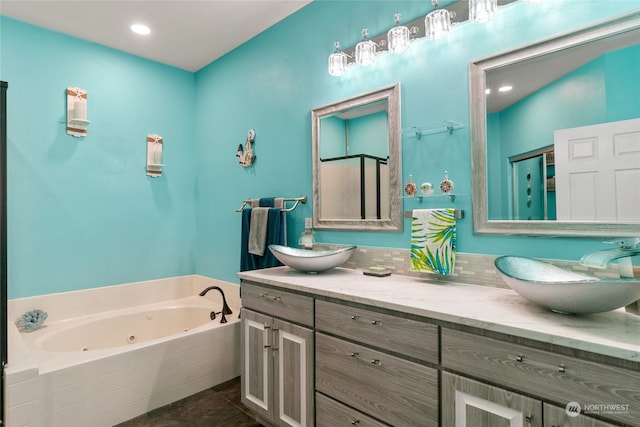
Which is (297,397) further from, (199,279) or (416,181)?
(199,279)

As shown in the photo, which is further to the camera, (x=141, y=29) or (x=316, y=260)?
(x=141, y=29)

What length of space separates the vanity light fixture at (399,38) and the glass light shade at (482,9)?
321 mm

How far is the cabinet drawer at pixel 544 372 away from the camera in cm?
82

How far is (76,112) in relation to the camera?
263 cm

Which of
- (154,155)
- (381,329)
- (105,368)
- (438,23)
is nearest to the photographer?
(381,329)

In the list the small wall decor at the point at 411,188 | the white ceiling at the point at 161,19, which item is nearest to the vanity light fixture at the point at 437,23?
the small wall decor at the point at 411,188

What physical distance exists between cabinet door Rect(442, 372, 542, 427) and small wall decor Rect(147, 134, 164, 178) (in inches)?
116

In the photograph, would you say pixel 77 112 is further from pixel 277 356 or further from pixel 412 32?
pixel 412 32

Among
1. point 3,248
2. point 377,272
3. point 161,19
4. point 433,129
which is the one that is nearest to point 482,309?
point 377,272

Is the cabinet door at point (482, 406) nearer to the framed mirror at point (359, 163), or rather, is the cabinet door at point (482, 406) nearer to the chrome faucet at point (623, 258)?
the chrome faucet at point (623, 258)

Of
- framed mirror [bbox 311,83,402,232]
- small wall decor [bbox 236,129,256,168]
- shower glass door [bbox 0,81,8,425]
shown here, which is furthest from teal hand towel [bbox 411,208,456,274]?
shower glass door [bbox 0,81,8,425]

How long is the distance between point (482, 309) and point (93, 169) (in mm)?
3039

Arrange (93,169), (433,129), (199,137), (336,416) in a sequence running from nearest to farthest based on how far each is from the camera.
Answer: (336,416)
(433,129)
(93,169)
(199,137)

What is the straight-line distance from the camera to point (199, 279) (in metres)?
3.30
